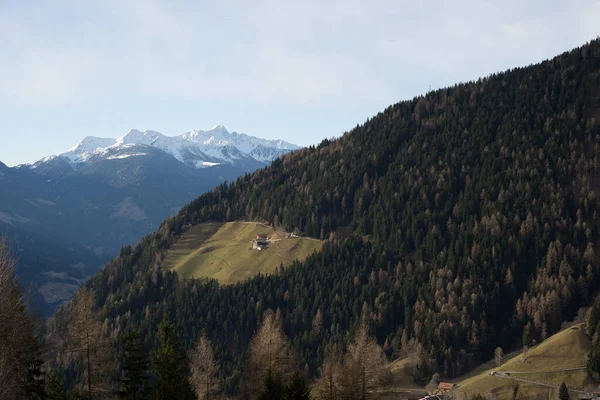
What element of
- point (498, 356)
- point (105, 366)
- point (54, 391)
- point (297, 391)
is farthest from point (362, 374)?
point (498, 356)

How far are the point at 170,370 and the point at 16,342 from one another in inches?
681

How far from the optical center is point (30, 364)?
216ft

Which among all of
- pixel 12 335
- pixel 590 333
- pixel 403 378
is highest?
pixel 12 335

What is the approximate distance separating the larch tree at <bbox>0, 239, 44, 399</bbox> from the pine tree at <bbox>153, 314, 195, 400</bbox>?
518 inches

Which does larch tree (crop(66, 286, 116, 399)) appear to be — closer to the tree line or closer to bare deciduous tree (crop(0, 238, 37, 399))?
the tree line

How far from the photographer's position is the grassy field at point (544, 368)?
545 feet

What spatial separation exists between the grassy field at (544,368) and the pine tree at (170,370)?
115 m

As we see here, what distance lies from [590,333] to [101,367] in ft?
552

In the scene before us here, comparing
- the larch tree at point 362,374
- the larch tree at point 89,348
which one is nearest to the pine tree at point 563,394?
the larch tree at point 362,374

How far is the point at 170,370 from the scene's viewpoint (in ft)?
227

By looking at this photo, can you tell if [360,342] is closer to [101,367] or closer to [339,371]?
[339,371]

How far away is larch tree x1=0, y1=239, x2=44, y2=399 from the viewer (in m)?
59.8

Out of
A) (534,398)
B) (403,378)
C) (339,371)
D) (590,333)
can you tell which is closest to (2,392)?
(339,371)

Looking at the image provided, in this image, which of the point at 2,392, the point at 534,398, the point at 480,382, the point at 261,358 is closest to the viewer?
the point at 2,392
